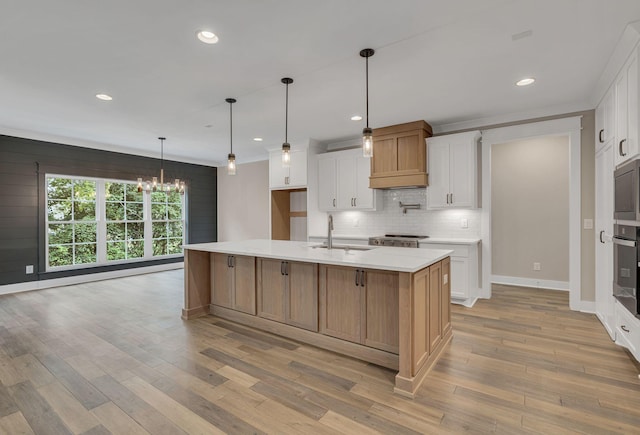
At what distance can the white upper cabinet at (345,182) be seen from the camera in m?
5.46

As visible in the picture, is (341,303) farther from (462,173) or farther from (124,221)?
(124,221)

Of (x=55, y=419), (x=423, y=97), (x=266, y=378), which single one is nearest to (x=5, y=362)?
(x=55, y=419)

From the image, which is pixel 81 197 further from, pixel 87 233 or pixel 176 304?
pixel 176 304

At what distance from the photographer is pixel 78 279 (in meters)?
5.96

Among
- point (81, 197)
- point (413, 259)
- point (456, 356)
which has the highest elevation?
point (81, 197)

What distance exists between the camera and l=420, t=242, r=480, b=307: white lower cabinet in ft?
14.1

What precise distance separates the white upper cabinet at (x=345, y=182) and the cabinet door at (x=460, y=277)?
64.4 inches

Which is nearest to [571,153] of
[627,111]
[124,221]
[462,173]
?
[462,173]

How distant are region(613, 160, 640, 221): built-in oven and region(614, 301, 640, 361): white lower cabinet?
0.80 m

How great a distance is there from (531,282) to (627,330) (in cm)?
299

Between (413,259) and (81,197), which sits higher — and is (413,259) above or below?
below

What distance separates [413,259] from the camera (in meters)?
2.60

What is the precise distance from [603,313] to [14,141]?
8648mm

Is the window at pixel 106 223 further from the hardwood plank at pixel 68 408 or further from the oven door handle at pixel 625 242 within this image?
the oven door handle at pixel 625 242
